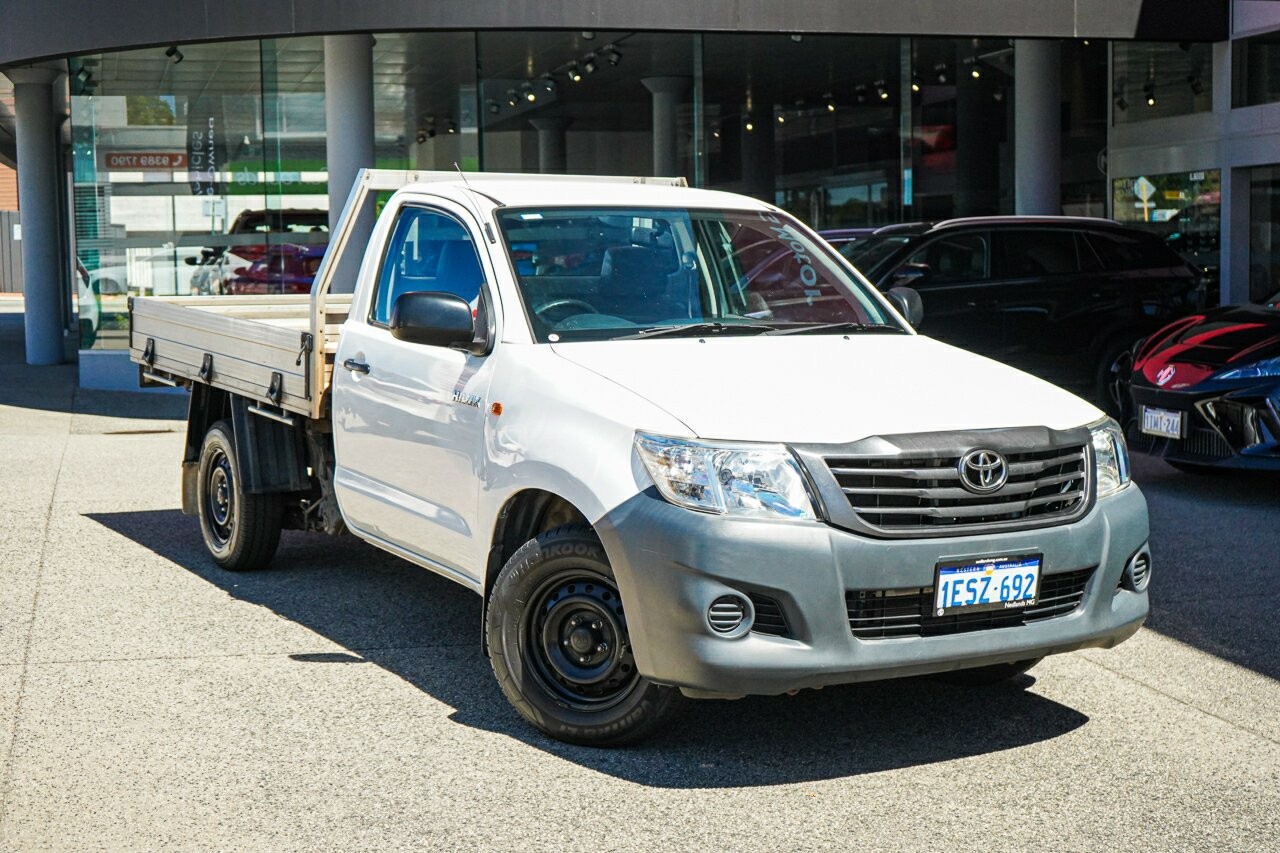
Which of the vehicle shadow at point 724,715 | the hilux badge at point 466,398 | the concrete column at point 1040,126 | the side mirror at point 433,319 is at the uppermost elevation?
the concrete column at point 1040,126

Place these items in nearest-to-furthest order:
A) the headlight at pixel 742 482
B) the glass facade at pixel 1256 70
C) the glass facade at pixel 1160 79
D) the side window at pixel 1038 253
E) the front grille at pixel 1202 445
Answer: the headlight at pixel 742 482, the front grille at pixel 1202 445, the side window at pixel 1038 253, the glass facade at pixel 1256 70, the glass facade at pixel 1160 79

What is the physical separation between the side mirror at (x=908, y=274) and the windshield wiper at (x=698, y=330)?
24.7 feet

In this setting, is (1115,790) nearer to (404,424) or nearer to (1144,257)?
(404,424)

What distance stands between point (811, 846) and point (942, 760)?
3.03 ft

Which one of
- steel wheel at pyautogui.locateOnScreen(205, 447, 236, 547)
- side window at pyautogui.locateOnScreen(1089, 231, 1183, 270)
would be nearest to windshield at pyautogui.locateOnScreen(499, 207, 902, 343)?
steel wheel at pyautogui.locateOnScreen(205, 447, 236, 547)

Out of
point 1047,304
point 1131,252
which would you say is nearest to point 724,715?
point 1047,304

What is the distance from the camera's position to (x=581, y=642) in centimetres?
507

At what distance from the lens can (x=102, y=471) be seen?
12.0 metres

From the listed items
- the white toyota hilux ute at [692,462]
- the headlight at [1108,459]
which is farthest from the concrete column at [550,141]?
the headlight at [1108,459]

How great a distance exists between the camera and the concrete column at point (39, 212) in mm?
22234

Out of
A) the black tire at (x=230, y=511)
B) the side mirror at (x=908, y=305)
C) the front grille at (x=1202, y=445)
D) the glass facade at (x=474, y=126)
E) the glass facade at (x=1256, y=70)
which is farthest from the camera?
the glass facade at (x=474, y=126)

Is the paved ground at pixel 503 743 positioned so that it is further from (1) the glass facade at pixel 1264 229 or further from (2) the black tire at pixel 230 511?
(1) the glass facade at pixel 1264 229

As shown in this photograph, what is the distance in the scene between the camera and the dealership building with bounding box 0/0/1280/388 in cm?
1605

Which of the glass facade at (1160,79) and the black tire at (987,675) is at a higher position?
the glass facade at (1160,79)
